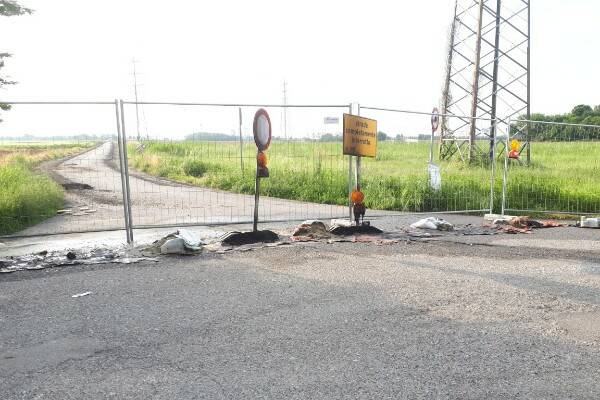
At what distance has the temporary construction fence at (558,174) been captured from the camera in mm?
9984

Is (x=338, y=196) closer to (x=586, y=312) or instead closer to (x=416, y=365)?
(x=586, y=312)

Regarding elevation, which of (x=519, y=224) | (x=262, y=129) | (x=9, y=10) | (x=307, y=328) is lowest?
(x=307, y=328)

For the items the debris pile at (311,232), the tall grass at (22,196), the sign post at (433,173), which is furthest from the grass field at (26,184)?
the sign post at (433,173)

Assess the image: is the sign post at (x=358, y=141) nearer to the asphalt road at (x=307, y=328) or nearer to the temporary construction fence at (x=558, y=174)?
the asphalt road at (x=307, y=328)

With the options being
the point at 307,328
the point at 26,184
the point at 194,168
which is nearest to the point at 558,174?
the point at 194,168

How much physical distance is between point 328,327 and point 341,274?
65.5 inches

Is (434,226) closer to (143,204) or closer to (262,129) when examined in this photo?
(262,129)

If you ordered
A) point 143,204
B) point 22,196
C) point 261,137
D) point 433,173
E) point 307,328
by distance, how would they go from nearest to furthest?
point 307,328, point 261,137, point 22,196, point 433,173, point 143,204

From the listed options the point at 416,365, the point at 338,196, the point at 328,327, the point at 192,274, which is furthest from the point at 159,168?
the point at 416,365

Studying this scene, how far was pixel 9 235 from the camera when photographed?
7.77 meters

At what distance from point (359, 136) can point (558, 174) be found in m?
5.31

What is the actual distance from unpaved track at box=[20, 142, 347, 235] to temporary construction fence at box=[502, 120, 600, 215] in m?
3.95

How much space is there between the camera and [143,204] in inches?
433

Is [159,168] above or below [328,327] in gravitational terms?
above
